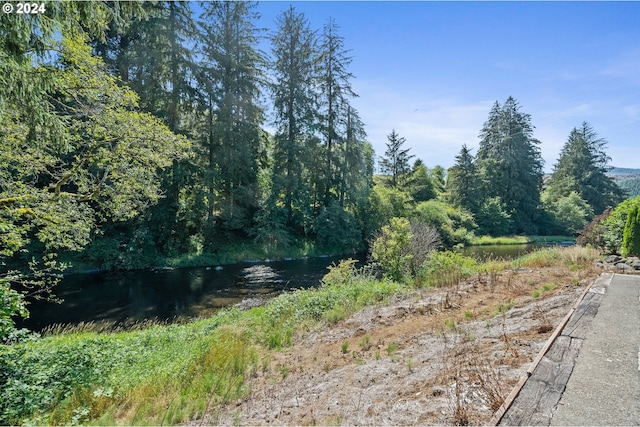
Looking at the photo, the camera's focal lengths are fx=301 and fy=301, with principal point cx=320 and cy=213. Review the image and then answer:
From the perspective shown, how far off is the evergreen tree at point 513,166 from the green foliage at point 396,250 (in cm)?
3171

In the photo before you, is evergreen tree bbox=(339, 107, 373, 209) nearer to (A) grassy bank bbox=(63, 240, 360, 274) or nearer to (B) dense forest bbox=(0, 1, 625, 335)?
(B) dense forest bbox=(0, 1, 625, 335)

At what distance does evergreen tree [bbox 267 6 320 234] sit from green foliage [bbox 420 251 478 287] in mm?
14488

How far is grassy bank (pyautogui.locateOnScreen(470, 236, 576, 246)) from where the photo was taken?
101 feet

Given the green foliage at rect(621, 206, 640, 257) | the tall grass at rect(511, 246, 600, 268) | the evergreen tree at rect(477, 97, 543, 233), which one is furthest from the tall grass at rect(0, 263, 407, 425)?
the evergreen tree at rect(477, 97, 543, 233)

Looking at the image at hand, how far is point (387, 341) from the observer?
5.25m

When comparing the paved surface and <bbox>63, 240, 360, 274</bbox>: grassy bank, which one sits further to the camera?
<bbox>63, 240, 360, 274</bbox>: grassy bank

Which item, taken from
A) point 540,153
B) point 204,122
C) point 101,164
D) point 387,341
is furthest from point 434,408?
point 540,153

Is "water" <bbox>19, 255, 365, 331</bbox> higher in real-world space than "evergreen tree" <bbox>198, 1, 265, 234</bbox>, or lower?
lower

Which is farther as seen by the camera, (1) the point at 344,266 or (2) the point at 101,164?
(1) the point at 344,266

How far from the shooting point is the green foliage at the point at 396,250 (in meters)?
10.4

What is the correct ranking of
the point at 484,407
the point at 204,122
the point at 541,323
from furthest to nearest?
the point at 204,122 < the point at 541,323 < the point at 484,407

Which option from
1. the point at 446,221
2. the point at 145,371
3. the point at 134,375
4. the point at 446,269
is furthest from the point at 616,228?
the point at 446,221

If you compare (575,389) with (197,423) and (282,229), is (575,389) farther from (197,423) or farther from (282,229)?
(282,229)

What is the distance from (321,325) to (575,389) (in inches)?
199
